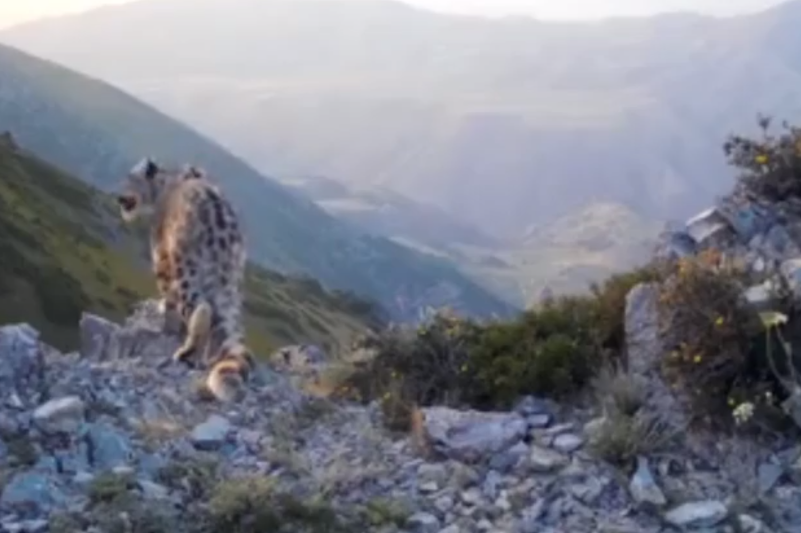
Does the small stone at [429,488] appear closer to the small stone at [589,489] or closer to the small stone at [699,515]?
the small stone at [589,489]

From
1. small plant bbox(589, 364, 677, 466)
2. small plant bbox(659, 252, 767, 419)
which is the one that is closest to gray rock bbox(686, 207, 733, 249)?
small plant bbox(659, 252, 767, 419)

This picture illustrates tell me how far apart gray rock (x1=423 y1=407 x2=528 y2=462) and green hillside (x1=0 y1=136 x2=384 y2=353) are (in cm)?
3119

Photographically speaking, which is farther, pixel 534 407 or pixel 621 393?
pixel 534 407

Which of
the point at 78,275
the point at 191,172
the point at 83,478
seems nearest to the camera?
the point at 83,478

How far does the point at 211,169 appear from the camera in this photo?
514ft

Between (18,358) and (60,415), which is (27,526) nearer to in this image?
(60,415)

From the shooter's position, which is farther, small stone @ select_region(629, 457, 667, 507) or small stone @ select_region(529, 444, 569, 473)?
small stone @ select_region(529, 444, 569, 473)

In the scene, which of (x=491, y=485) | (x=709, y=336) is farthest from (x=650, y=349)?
(x=491, y=485)

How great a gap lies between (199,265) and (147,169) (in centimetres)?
142

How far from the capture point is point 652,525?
864cm

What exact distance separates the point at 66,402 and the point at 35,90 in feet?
557

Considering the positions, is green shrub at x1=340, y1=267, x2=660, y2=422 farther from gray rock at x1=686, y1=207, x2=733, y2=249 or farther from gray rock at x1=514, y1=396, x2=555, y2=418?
gray rock at x1=686, y1=207, x2=733, y2=249

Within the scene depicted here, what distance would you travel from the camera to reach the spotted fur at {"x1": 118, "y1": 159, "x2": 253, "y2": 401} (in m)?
12.6

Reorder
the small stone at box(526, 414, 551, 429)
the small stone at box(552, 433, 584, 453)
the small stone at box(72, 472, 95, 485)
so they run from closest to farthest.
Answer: the small stone at box(72, 472, 95, 485), the small stone at box(552, 433, 584, 453), the small stone at box(526, 414, 551, 429)
